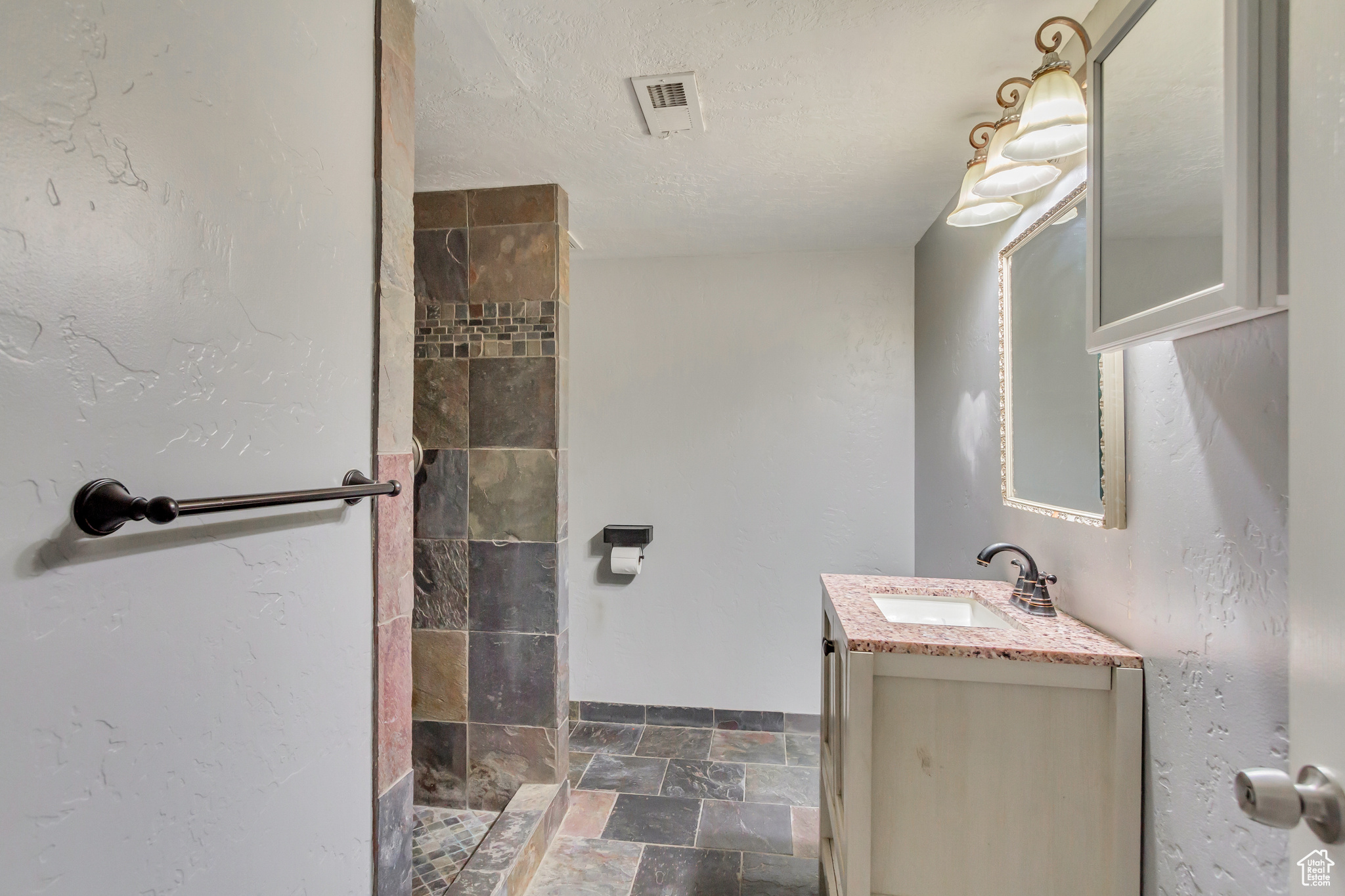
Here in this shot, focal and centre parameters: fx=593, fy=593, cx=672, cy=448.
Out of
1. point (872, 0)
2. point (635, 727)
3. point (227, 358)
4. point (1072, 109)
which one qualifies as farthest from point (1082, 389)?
point (635, 727)

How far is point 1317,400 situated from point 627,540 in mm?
2587

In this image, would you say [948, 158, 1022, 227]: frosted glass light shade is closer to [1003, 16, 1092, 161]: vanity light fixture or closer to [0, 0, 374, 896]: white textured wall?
[1003, 16, 1092, 161]: vanity light fixture

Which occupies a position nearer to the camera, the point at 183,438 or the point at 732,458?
the point at 183,438

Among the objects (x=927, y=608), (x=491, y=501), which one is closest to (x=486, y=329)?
(x=491, y=501)

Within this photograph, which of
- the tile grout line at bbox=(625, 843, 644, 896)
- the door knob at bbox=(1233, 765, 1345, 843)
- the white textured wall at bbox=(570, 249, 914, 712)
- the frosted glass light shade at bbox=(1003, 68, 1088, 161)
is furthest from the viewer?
the white textured wall at bbox=(570, 249, 914, 712)

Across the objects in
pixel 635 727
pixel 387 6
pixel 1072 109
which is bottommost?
pixel 635 727

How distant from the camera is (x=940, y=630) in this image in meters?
1.30

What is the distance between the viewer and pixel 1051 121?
44.1 inches

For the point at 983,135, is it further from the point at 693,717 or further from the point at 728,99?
the point at 693,717

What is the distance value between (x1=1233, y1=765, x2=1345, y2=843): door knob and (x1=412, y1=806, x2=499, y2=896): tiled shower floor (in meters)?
1.84

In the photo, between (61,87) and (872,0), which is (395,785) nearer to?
(61,87)

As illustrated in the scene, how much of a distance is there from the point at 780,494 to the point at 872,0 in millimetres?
2036

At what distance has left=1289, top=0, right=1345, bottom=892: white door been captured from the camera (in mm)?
469

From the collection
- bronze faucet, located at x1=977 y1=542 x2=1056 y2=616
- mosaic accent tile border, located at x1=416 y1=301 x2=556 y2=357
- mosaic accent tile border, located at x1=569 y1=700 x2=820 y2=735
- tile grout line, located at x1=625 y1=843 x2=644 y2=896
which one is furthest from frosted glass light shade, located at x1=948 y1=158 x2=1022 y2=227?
mosaic accent tile border, located at x1=569 y1=700 x2=820 y2=735
